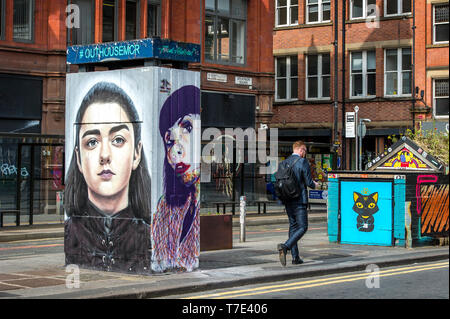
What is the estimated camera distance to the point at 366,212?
616 inches

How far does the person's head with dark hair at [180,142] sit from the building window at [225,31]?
71.0 ft

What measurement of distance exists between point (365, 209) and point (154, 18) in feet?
59.2

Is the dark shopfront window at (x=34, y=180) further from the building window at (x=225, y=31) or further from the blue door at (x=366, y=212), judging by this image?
the building window at (x=225, y=31)

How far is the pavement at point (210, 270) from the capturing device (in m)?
10.1

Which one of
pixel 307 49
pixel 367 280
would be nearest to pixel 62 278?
pixel 367 280

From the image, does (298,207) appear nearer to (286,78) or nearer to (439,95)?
(439,95)

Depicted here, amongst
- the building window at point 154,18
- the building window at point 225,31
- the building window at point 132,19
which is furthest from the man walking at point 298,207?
the building window at point 225,31

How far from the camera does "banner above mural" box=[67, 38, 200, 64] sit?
1143cm

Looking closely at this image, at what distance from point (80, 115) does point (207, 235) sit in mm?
4053

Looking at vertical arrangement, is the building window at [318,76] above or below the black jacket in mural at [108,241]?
above

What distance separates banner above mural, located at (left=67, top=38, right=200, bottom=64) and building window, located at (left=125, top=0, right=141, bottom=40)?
18.7 meters

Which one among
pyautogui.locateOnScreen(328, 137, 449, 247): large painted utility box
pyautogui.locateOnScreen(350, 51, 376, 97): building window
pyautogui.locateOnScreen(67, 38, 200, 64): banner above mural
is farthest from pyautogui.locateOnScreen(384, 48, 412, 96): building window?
pyautogui.locateOnScreen(67, 38, 200, 64): banner above mural

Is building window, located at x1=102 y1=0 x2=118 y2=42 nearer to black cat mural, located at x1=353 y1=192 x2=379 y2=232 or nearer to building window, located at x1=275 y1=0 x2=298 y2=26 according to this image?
black cat mural, located at x1=353 y1=192 x2=379 y2=232

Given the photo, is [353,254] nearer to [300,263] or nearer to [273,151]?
[300,263]
